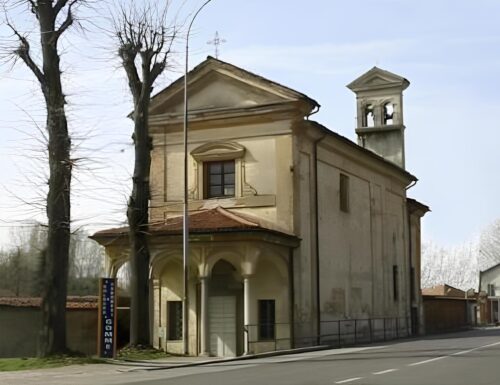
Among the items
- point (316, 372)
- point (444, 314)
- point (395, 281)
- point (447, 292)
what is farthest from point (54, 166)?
point (447, 292)

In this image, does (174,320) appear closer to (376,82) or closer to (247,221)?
(247,221)

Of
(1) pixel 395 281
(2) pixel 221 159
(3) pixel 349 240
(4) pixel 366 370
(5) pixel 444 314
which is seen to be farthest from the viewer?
(5) pixel 444 314

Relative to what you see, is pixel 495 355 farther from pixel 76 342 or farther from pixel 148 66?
pixel 76 342

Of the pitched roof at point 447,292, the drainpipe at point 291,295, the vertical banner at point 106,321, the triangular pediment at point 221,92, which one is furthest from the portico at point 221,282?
the pitched roof at point 447,292

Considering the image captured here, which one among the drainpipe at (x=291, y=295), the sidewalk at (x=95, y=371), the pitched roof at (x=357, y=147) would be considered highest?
the pitched roof at (x=357, y=147)

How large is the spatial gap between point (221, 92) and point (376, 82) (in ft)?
50.7

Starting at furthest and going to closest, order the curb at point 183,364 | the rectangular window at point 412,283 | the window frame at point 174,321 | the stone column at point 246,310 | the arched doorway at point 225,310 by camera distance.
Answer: the rectangular window at point 412,283
the window frame at point 174,321
the arched doorway at point 225,310
the stone column at point 246,310
the curb at point 183,364

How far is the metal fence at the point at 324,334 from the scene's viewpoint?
28.8m

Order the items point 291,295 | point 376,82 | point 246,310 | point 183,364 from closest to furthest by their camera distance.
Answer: point 183,364 < point 246,310 < point 291,295 < point 376,82

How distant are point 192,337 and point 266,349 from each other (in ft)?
9.81

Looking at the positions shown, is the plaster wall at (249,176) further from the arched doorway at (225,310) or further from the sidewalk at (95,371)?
the sidewalk at (95,371)

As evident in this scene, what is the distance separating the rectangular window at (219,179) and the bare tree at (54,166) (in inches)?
352

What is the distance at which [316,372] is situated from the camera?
60.3 feet

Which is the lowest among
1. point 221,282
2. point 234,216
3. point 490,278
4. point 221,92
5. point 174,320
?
point 174,320
